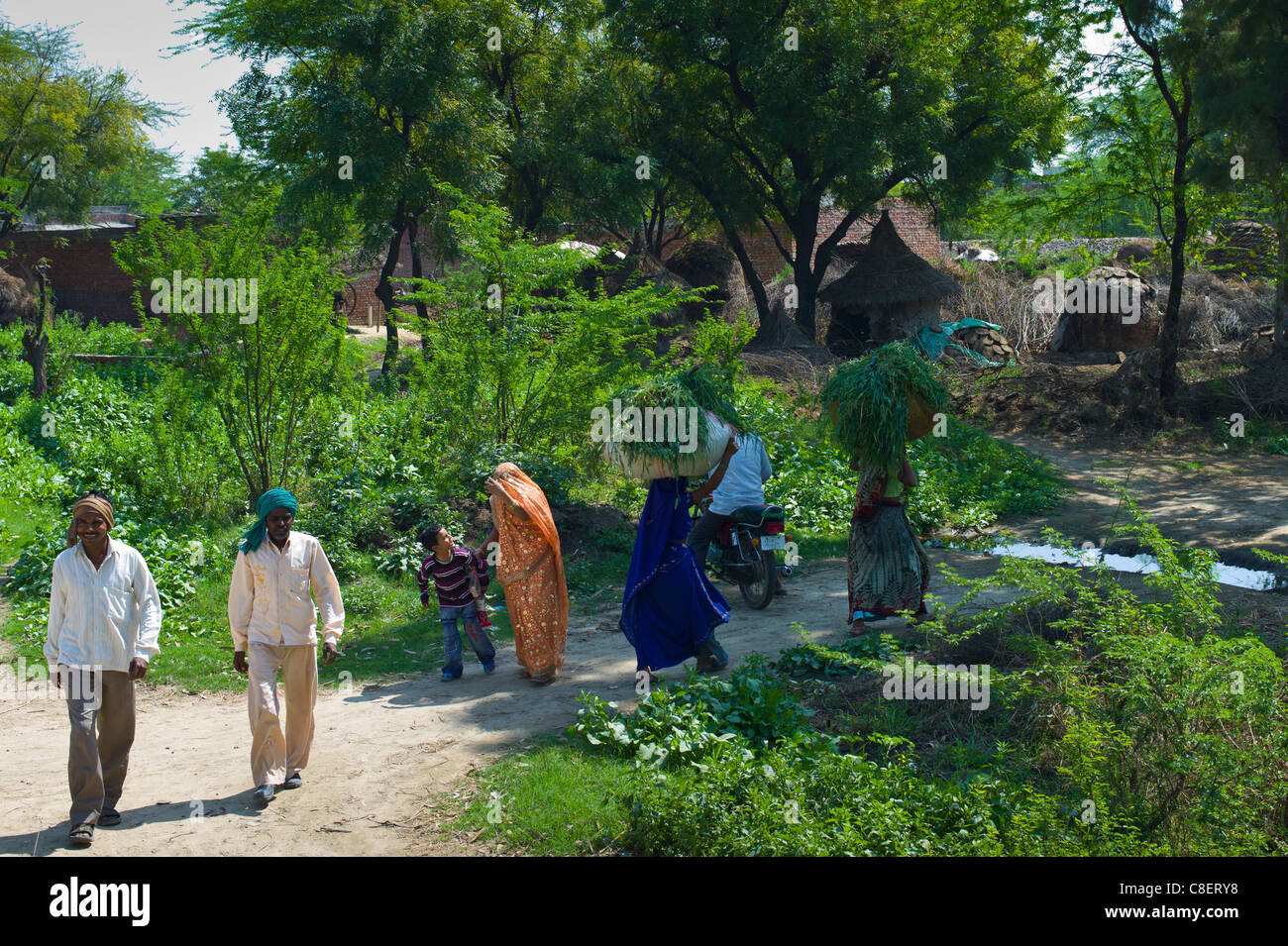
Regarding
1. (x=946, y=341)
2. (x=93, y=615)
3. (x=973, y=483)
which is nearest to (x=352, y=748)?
(x=93, y=615)

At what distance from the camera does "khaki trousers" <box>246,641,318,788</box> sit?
5.45 metres

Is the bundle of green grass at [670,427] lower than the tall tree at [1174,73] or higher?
lower

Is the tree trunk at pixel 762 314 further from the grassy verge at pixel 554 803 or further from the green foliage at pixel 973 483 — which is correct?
the grassy verge at pixel 554 803

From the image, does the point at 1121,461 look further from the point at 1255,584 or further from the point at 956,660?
the point at 956,660

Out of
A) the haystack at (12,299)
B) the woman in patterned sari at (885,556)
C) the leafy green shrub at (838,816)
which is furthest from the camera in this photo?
the haystack at (12,299)

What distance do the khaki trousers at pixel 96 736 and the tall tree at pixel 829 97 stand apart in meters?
18.9

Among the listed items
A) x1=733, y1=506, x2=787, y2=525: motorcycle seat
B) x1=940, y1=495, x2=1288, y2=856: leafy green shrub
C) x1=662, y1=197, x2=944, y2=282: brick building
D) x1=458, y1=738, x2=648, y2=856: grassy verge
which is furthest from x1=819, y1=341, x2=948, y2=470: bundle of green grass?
x1=662, y1=197, x2=944, y2=282: brick building

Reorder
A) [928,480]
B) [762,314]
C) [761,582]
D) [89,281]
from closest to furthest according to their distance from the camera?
[761,582]
[928,480]
[762,314]
[89,281]

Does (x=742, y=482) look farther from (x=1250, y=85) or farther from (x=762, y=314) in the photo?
(x=762, y=314)

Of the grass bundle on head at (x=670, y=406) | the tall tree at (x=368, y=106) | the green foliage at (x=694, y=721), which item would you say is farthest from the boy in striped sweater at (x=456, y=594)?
the tall tree at (x=368, y=106)

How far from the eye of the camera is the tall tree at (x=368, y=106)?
18250 millimetres

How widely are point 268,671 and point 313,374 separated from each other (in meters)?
6.33

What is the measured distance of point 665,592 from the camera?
6.98 meters

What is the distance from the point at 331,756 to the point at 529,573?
185 cm
